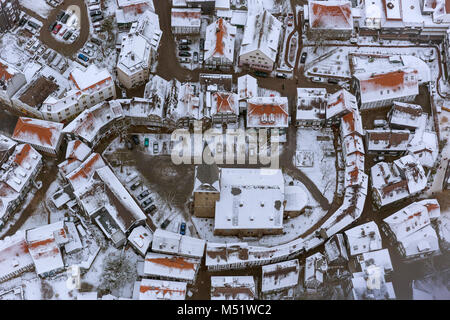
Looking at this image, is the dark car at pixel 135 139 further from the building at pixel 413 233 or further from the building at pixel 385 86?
the building at pixel 413 233

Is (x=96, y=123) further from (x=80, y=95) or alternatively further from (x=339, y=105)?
(x=339, y=105)

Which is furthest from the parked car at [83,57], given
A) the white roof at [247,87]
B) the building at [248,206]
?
the building at [248,206]

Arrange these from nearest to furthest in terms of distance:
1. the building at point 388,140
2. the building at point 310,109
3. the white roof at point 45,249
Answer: the white roof at point 45,249 → the building at point 388,140 → the building at point 310,109

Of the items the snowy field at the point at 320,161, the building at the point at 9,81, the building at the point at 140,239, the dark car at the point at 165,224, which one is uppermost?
the building at the point at 9,81

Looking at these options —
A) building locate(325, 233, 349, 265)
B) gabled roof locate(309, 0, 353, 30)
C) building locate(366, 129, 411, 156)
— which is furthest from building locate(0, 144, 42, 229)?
building locate(366, 129, 411, 156)

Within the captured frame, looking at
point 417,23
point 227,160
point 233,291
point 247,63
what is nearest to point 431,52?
point 417,23

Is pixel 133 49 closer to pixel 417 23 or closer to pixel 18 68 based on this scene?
pixel 18 68

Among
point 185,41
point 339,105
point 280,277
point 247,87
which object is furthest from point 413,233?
point 185,41
